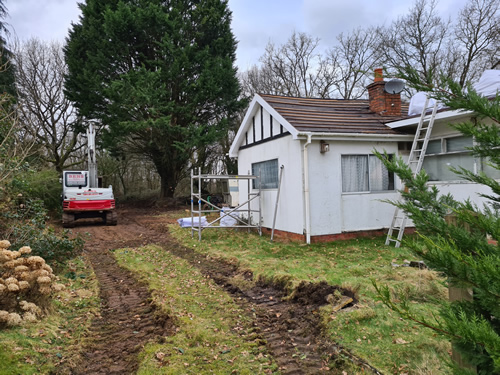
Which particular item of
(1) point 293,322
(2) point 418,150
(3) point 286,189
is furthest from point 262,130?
(1) point 293,322

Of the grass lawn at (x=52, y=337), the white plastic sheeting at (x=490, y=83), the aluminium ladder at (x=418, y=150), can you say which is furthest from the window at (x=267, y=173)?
the grass lawn at (x=52, y=337)

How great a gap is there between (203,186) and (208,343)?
23.9 m

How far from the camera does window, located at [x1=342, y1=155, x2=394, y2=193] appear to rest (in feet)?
34.0

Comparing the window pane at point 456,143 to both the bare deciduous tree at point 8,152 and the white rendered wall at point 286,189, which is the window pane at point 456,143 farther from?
the bare deciduous tree at point 8,152

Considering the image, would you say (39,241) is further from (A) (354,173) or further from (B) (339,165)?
(A) (354,173)

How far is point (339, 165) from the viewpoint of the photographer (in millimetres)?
10195

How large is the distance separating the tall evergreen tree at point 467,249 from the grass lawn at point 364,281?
357 mm

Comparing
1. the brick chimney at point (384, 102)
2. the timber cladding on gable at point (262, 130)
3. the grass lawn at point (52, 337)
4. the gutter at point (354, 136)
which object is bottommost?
the grass lawn at point (52, 337)

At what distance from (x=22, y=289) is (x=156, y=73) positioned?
18.4m

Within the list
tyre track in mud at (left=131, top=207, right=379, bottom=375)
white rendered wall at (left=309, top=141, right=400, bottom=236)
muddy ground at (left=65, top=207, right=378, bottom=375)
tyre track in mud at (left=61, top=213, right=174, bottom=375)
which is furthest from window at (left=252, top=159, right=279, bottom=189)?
tyre track in mud at (left=61, top=213, right=174, bottom=375)

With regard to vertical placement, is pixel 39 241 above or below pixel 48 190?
below

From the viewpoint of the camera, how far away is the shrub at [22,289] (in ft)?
15.1

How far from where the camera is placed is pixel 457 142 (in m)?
9.34

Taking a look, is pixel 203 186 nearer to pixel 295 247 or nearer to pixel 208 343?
pixel 295 247
